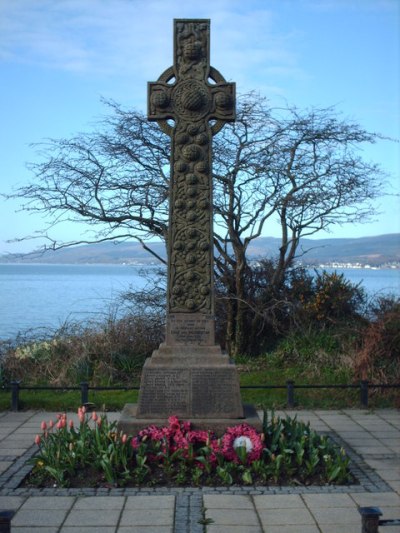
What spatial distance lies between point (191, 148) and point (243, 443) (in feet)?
11.4

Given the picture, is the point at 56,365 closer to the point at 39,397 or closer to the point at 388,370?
the point at 39,397

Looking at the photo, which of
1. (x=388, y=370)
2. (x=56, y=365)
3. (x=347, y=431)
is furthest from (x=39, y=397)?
(x=388, y=370)

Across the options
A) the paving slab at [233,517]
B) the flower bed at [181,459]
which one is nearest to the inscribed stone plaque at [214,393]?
the flower bed at [181,459]

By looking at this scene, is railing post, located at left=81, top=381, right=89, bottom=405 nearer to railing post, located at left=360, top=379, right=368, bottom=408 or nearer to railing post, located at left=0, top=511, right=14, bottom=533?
railing post, located at left=360, top=379, right=368, bottom=408

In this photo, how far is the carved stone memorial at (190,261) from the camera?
25.5 ft

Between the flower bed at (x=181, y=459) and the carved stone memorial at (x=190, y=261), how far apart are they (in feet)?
1.06

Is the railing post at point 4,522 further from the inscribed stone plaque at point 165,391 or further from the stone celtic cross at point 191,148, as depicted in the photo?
the stone celtic cross at point 191,148

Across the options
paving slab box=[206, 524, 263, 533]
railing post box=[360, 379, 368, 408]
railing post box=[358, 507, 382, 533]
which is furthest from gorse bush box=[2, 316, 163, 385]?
railing post box=[358, 507, 382, 533]

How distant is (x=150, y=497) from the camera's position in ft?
20.9

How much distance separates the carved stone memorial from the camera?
7785mm

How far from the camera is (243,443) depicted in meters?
7.15

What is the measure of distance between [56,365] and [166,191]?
4.04 metres

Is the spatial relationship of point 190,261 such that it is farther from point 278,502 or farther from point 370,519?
point 370,519

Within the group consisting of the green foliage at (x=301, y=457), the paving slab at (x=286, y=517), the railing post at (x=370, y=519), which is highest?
the railing post at (x=370, y=519)
